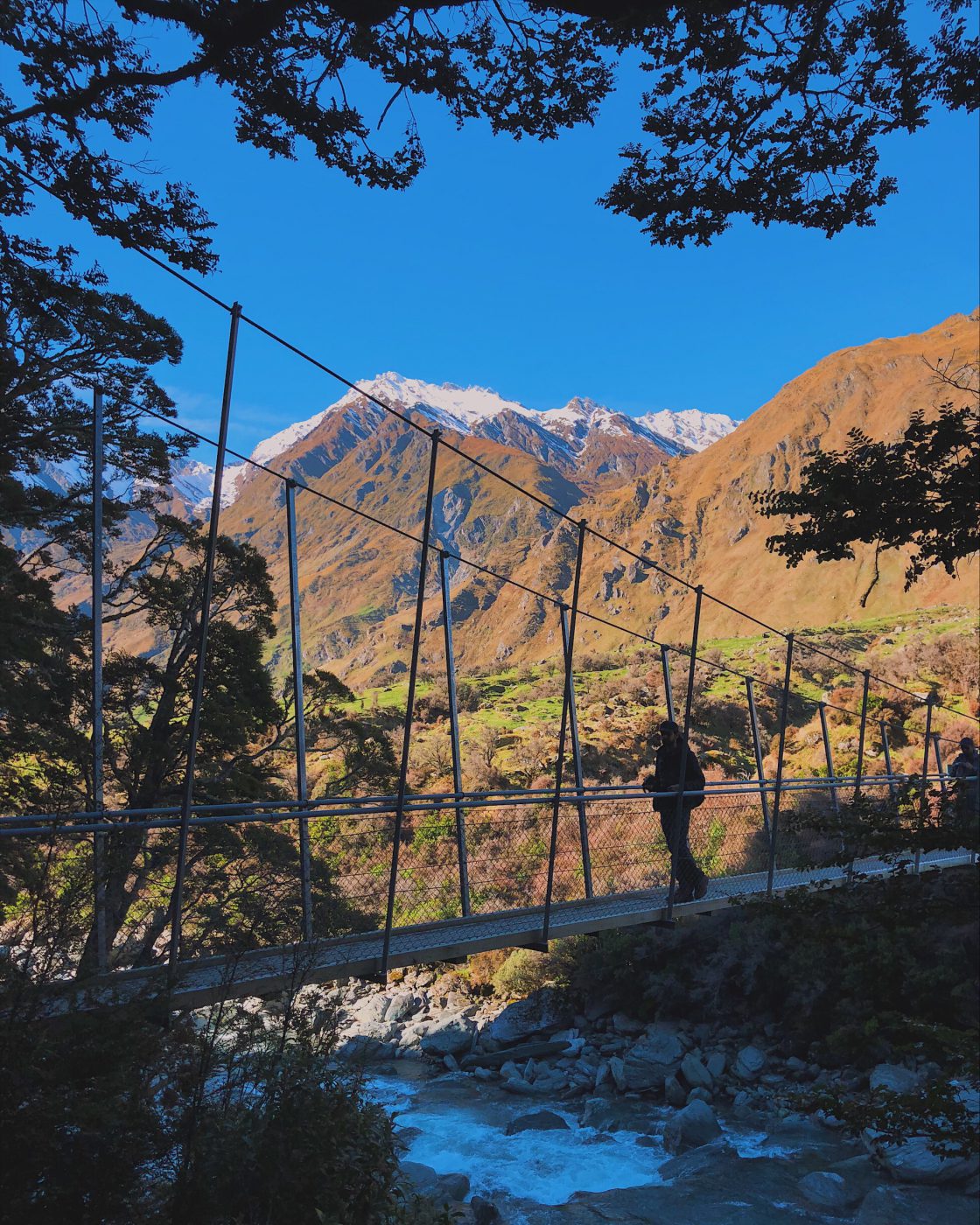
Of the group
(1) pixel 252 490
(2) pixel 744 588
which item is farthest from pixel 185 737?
(1) pixel 252 490

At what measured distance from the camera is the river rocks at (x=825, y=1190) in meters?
5.92

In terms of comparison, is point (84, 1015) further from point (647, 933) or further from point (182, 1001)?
point (647, 933)

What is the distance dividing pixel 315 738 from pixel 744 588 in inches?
1919

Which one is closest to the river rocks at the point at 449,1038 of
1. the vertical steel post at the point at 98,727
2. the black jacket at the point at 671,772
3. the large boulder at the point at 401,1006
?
the large boulder at the point at 401,1006

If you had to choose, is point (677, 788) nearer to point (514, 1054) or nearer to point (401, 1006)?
point (514, 1054)

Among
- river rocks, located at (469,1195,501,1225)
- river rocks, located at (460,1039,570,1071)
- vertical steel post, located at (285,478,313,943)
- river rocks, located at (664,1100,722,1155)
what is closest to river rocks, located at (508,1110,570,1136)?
river rocks, located at (664,1100,722,1155)

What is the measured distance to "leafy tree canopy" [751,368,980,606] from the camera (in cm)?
405

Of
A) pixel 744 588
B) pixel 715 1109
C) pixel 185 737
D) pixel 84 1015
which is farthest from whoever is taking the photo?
pixel 744 588

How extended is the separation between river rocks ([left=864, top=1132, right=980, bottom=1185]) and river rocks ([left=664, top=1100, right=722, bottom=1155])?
1.24m

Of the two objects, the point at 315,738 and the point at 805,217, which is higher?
the point at 805,217

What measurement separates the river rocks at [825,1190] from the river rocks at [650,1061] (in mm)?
2127

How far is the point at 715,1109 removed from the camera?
7668 millimetres

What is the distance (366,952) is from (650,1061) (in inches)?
236

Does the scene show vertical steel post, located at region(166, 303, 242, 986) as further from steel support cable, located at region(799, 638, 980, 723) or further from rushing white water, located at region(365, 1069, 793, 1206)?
steel support cable, located at region(799, 638, 980, 723)
